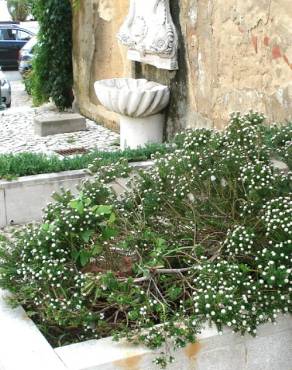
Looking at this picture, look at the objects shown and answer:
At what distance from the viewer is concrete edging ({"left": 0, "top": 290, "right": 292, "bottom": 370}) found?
8.46 ft

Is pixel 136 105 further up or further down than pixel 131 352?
further up

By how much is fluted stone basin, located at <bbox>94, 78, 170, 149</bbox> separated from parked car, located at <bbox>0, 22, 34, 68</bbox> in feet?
46.3

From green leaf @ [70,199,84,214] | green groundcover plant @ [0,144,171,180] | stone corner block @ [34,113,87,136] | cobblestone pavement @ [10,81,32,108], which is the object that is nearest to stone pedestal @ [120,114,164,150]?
stone corner block @ [34,113,87,136]

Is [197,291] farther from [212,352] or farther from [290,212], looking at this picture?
[290,212]

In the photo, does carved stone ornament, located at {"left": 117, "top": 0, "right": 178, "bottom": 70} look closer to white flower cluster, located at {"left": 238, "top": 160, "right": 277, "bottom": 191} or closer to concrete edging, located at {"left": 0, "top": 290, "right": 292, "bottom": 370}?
white flower cluster, located at {"left": 238, "top": 160, "right": 277, "bottom": 191}

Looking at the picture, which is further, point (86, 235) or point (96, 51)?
point (96, 51)

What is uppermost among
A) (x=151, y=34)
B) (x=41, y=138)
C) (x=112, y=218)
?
(x=151, y=34)

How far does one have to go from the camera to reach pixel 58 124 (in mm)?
9328

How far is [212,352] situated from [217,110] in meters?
4.21

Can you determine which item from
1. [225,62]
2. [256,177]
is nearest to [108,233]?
[256,177]

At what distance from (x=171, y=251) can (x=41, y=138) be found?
244 inches

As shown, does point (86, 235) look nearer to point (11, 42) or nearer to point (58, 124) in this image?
point (58, 124)

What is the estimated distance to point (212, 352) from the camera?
279 centimetres

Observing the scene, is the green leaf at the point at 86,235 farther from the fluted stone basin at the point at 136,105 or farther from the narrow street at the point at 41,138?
the narrow street at the point at 41,138
